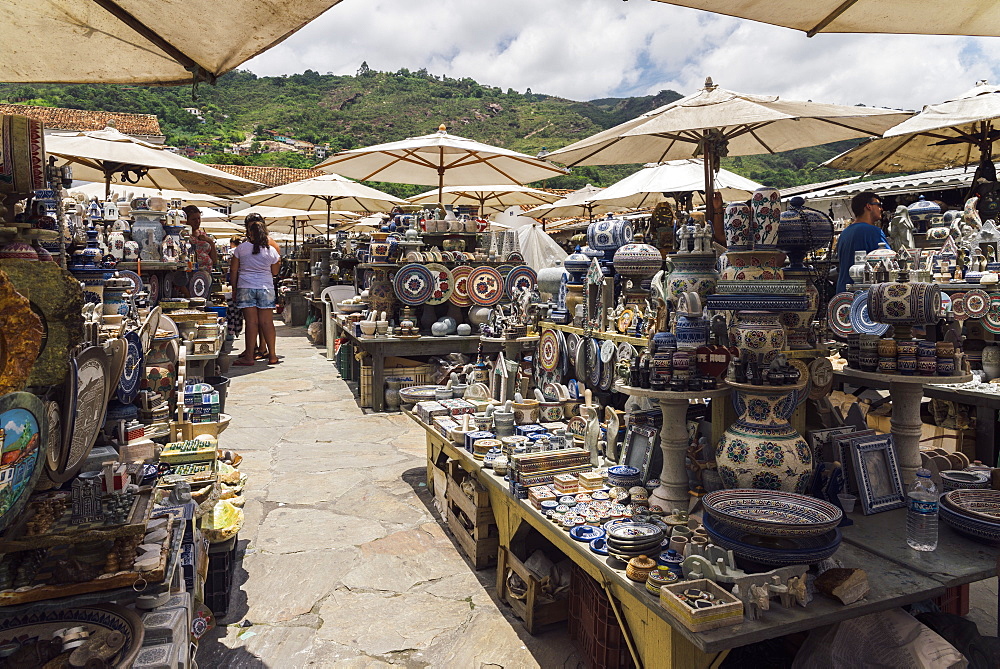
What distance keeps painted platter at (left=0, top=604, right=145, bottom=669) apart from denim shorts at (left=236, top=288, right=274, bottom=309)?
25.6 feet

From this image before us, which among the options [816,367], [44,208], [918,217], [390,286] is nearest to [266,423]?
[390,286]

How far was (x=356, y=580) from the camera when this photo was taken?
11.9ft

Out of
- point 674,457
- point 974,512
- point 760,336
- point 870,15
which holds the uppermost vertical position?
point 870,15

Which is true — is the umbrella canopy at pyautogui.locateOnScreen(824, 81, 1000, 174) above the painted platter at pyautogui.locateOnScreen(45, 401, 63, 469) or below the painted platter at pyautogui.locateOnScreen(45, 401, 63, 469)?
above

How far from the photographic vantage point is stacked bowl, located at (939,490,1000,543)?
2561 millimetres

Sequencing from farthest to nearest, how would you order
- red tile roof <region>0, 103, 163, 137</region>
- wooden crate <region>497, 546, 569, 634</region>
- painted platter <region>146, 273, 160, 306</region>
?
red tile roof <region>0, 103, 163, 137</region> → painted platter <region>146, 273, 160, 306</region> → wooden crate <region>497, 546, 569, 634</region>

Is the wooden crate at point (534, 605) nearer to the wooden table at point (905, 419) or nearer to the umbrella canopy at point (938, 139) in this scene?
the wooden table at point (905, 419)

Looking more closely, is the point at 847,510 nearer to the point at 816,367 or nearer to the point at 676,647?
the point at 816,367

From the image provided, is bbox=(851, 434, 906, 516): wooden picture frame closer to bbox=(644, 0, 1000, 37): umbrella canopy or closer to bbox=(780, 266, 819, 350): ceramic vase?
bbox=(780, 266, 819, 350): ceramic vase

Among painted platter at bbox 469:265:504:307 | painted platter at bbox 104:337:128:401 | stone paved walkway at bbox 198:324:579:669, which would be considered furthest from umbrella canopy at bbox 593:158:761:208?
painted platter at bbox 104:337:128:401

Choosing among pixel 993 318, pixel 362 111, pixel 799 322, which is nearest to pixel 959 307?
pixel 993 318

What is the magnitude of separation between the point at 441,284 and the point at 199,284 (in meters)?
2.78

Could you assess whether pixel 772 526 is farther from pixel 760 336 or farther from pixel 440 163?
pixel 440 163

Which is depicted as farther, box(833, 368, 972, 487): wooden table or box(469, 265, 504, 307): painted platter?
box(469, 265, 504, 307): painted platter
